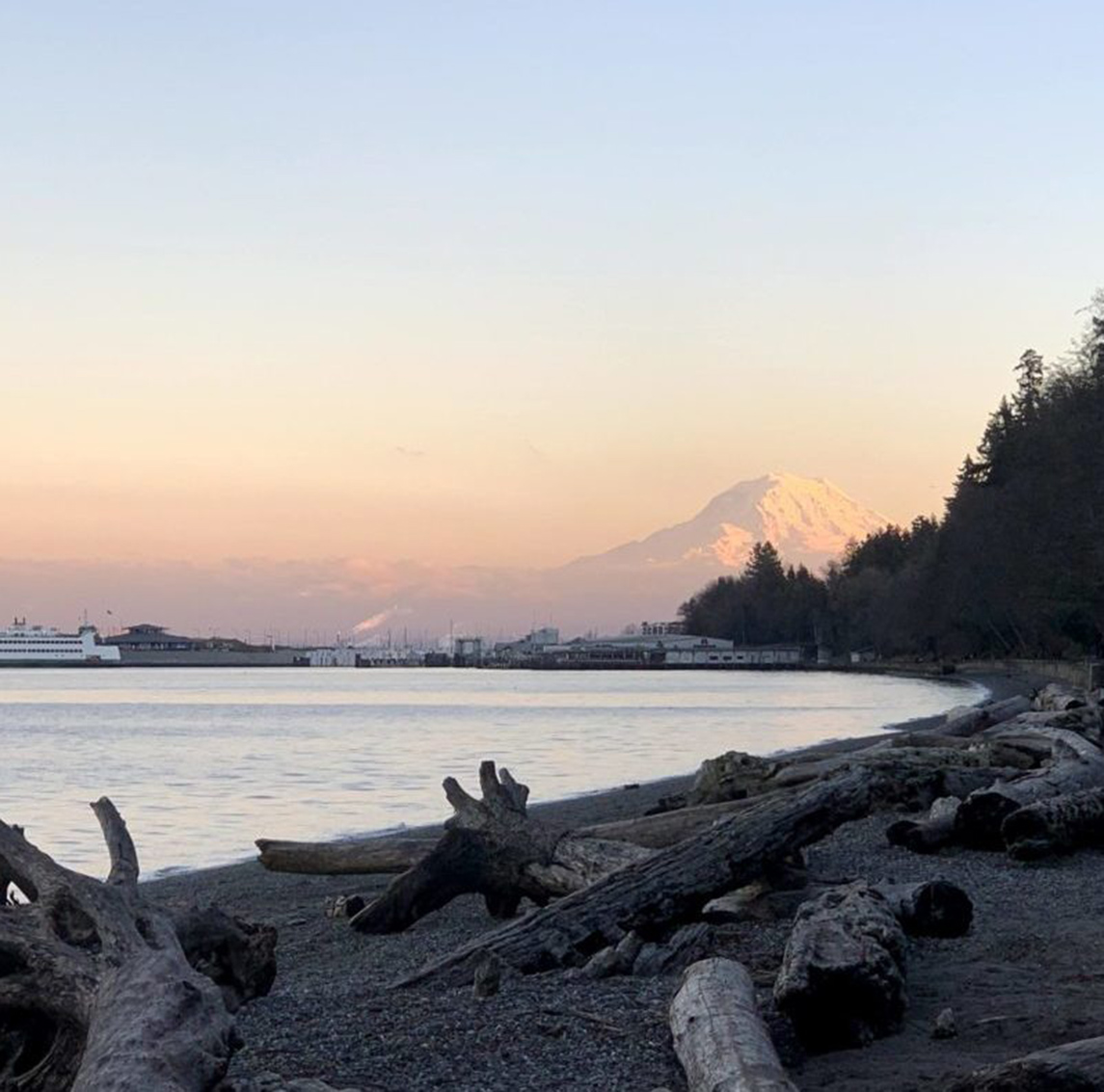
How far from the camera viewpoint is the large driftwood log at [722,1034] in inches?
238

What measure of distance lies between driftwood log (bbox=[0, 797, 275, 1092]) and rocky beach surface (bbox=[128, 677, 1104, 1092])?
0.78 metres

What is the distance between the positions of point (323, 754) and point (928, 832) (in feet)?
102

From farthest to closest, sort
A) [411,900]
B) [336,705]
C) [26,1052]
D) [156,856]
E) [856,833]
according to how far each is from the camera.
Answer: [336,705], [156,856], [856,833], [411,900], [26,1052]

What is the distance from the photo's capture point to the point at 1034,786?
14.1m

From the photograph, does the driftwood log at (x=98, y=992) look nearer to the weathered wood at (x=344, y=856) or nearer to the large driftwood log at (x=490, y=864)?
the large driftwood log at (x=490, y=864)

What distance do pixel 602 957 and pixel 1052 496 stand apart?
51.4m

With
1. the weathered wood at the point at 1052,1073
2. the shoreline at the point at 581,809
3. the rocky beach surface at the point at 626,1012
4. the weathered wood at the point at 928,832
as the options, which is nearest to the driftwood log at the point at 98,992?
the rocky beach surface at the point at 626,1012

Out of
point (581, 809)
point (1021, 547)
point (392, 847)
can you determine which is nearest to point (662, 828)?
point (392, 847)

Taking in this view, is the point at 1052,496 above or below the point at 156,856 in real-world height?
above

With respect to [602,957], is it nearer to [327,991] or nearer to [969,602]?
[327,991]

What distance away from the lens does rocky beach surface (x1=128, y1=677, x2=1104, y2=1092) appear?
22.2ft

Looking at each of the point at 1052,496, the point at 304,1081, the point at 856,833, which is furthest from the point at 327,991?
the point at 1052,496

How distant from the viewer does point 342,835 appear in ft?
71.8

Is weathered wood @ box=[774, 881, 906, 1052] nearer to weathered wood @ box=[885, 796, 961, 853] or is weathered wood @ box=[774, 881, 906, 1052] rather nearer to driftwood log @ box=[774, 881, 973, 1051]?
driftwood log @ box=[774, 881, 973, 1051]
